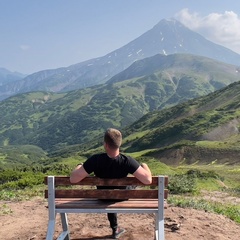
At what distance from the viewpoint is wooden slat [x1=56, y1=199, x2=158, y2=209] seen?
21.0 feet

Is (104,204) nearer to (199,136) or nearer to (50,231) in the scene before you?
(50,231)

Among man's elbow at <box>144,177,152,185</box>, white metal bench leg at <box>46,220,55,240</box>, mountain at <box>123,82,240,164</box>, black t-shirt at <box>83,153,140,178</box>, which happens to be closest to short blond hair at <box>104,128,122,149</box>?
black t-shirt at <box>83,153,140,178</box>

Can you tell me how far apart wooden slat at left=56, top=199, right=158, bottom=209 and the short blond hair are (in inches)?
40.5

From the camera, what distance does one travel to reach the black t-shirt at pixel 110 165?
6.52 metres

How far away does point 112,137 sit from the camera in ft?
20.6

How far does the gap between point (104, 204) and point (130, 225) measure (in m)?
2.93

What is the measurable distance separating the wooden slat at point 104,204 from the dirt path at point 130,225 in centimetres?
176

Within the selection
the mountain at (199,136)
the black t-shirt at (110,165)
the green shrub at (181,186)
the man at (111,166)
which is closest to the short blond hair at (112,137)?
the man at (111,166)

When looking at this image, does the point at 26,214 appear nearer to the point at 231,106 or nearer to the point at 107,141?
the point at 107,141

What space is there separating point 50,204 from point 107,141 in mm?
1487

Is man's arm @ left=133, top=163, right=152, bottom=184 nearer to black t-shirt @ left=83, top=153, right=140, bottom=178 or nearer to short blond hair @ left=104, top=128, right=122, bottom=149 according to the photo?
black t-shirt @ left=83, top=153, right=140, bottom=178

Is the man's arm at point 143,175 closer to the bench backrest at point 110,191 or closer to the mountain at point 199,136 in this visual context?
the bench backrest at point 110,191

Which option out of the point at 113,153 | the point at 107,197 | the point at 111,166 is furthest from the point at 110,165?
the point at 107,197

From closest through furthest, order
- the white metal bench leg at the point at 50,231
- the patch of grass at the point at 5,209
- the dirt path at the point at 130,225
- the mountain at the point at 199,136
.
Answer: the white metal bench leg at the point at 50,231
the dirt path at the point at 130,225
the patch of grass at the point at 5,209
the mountain at the point at 199,136
